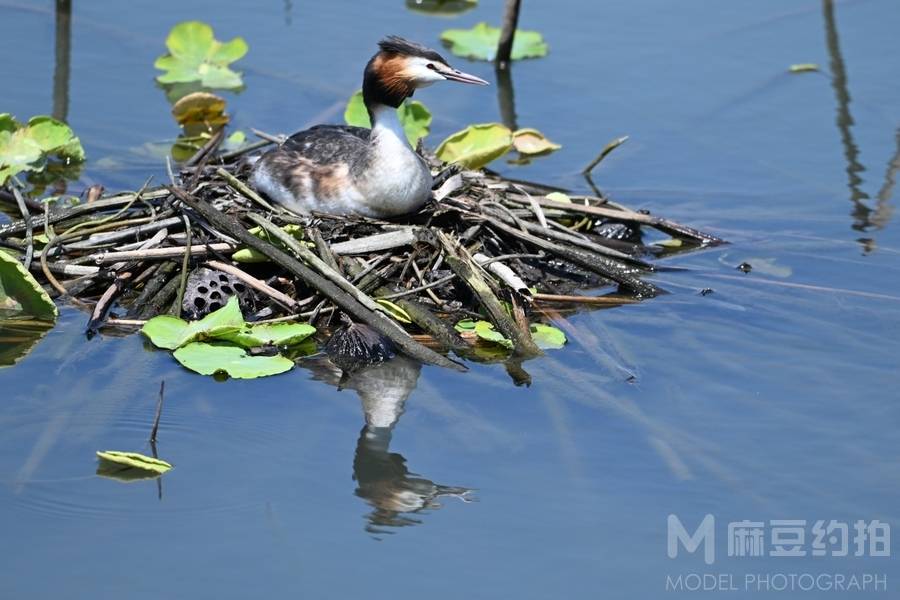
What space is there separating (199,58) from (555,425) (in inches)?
199

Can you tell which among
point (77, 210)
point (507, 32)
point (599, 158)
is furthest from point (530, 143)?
point (77, 210)

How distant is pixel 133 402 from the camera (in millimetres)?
5832

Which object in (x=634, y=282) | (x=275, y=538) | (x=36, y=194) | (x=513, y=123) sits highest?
(x=513, y=123)

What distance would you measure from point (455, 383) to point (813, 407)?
5.01 feet

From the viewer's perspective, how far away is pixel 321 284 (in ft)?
20.8

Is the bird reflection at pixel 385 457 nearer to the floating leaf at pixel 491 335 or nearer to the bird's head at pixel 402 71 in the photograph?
the floating leaf at pixel 491 335

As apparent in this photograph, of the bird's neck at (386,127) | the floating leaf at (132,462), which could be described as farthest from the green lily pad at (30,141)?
the floating leaf at (132,462)

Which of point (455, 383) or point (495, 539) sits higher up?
point (455, 383)

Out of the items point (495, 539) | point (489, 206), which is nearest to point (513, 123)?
point (489, 206)

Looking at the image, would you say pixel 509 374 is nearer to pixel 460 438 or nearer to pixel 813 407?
pixel 460 438

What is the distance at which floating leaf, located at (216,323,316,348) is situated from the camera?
20.4 ft

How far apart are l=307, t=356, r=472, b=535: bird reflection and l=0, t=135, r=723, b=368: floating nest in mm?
144

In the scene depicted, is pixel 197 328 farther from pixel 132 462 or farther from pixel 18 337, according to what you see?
pixel 132 462

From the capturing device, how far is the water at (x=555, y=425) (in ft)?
15.9
